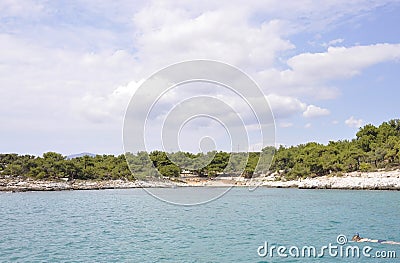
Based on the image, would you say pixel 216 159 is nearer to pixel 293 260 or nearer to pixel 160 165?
pixel 160 165

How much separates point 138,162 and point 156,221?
5224 centimetres

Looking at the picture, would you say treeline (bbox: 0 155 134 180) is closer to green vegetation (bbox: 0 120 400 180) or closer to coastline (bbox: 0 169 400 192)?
green vegetation (bbox: 0 120 400 180)

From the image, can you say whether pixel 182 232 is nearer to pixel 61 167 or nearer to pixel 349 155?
pixel 349 155

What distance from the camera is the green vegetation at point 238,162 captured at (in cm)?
6375

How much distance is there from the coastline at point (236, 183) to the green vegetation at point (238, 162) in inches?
74.4

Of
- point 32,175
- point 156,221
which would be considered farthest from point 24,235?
point 32,175

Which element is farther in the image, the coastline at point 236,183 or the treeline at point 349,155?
the treeline at point 349,155

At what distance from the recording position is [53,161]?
71.2m

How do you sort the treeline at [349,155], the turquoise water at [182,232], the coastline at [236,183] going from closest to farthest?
the turquoise water at [182,232], the coastline at [236,183], the treeline at [349,155]

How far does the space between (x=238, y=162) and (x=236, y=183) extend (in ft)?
13.6

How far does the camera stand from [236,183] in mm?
76562

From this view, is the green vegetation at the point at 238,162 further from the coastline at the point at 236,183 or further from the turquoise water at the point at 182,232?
the turquoise water at the point at 182,232

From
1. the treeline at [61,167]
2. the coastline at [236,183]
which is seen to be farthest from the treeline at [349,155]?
the treeline at [61,167]

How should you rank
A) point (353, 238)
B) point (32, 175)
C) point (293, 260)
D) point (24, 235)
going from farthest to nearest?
point (32, 175) < point (24, 235) < point (353, 238) < point (293, 260)
